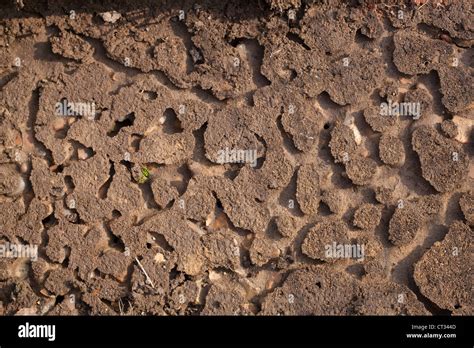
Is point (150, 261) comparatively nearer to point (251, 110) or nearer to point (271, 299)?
point (271, 299)

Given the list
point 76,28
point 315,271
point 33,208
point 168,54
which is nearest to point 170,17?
point 168,54

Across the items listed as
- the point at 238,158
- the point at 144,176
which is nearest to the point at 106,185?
the point at 144,176

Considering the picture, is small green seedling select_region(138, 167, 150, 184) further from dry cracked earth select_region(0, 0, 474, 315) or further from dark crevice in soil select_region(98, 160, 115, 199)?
dark crevice in soil select_region(98, 160, 115, 199)

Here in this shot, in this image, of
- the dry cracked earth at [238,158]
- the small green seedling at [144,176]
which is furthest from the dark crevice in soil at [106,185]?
the small green seedling at [144,176]

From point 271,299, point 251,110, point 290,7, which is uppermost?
point 290,7

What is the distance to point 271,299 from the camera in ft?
14.6

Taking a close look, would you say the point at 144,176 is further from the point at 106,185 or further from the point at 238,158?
the point at 238,158

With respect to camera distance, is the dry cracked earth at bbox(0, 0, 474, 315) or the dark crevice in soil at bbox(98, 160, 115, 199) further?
the dark crevice in soil at bbox(98, 160, 115, 199)

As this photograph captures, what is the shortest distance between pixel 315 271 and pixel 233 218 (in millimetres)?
619

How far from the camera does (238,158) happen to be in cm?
456

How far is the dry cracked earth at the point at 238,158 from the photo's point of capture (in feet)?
14.7

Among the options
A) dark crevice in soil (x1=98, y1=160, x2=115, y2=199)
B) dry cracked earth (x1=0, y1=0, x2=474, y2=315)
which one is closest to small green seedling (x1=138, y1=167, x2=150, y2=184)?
dry cracked earth (x1=0, y1=0, x2=474, y2=315)

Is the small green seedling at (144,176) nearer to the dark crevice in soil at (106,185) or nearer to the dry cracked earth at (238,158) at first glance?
the dry cracked earth at (238,158)

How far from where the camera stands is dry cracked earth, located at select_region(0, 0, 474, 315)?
449 cm
